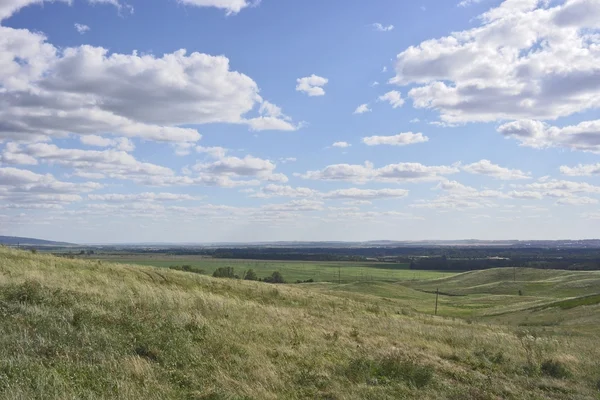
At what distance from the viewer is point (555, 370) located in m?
17.1

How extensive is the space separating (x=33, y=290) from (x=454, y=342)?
15.7 meters

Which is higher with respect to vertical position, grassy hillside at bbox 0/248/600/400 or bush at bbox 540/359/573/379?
grassy hillside at bbox 0/248/600/400

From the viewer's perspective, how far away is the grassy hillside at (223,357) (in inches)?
374

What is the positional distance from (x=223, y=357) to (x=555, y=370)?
11575mm

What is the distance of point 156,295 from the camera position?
20.1 meters

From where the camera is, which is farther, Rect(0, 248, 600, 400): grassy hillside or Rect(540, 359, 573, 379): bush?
Rect(540, 359, 573, 379): bush

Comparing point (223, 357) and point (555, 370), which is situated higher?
point (223, 357)

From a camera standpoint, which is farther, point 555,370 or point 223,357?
point 555,370

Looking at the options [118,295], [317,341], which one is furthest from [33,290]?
[317,341]

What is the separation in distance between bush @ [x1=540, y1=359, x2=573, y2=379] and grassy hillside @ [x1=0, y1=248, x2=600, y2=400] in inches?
1.3

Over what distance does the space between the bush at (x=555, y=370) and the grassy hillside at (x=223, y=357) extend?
0.11ft

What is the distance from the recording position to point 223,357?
11938mm

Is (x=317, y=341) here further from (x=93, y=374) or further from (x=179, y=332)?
(x=93, y=374)

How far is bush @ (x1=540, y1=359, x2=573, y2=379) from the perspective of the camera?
16.8 meters
